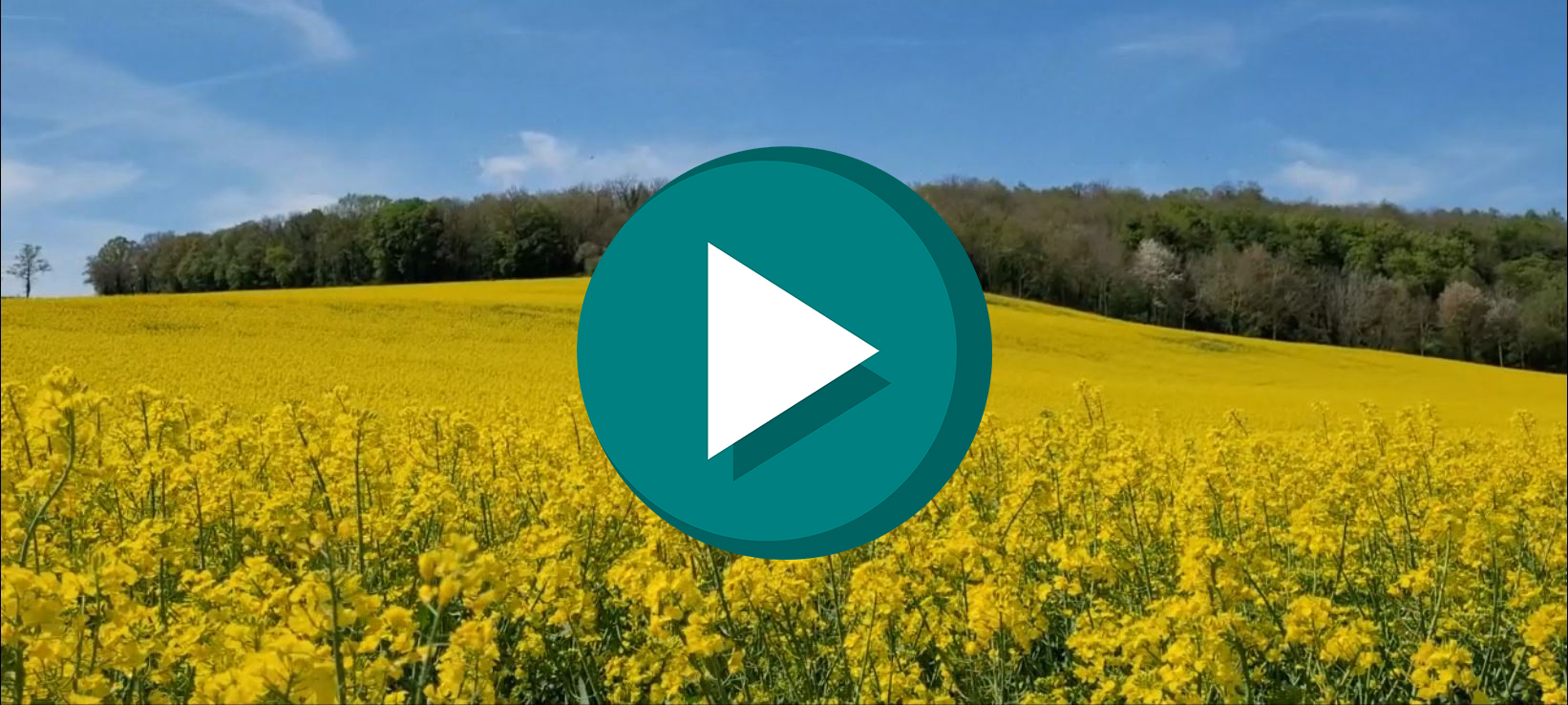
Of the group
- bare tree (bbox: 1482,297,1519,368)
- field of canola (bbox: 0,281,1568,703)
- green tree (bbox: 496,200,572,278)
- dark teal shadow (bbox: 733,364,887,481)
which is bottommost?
field of canola (bbox: 0,281,1568,703)

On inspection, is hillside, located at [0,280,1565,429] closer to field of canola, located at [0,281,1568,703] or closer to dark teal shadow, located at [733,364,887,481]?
field of canola, located at [0,281,1568,703]

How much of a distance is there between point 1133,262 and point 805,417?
5774cm

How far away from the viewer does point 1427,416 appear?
821 cm

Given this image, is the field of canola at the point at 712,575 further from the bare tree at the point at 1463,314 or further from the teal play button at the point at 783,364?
the bare tree at the point at 1463,314

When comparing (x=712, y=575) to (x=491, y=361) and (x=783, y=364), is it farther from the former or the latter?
(x=491, y=361)

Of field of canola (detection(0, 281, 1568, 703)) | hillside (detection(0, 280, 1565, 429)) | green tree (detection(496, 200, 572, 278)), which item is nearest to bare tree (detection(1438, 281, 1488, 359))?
hillside (detection(0, 280, 1565, 429))

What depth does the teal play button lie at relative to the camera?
11.8 ft

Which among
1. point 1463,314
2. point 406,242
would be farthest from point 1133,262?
point 406,242

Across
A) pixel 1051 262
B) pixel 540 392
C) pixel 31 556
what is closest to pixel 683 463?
pixel 31 556

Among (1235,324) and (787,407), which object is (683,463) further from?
(1235,324)

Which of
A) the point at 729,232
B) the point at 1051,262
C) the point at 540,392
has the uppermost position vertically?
the point at 1051,262

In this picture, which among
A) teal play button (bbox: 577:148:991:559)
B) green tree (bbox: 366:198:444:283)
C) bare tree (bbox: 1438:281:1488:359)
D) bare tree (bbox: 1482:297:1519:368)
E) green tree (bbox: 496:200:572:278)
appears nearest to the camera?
teal play button (bbox: 577:148:991:559)

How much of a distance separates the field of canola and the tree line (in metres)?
42.0

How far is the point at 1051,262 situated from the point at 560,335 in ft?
128
